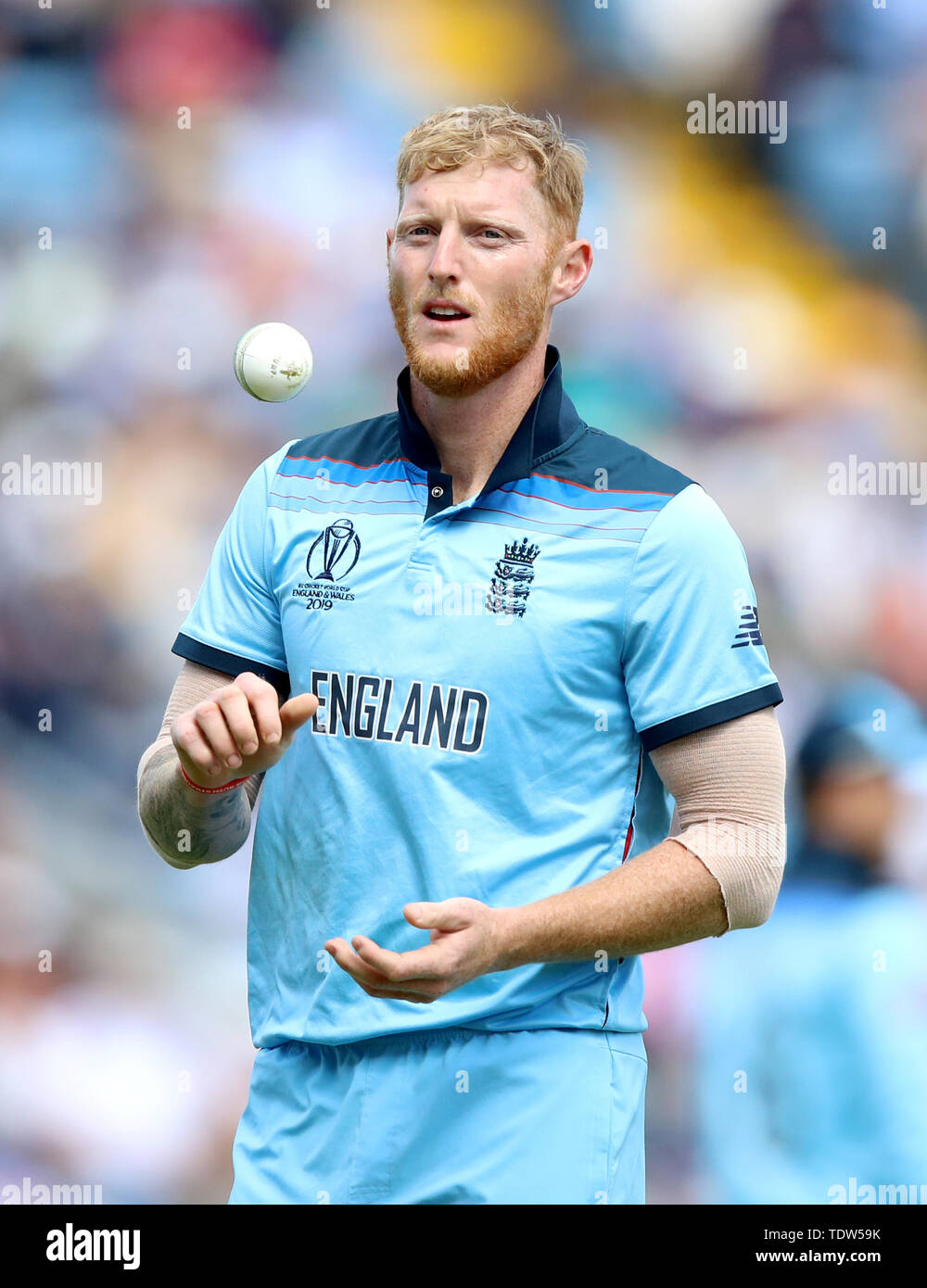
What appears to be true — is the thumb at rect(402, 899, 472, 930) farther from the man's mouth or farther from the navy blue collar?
the man's mouth

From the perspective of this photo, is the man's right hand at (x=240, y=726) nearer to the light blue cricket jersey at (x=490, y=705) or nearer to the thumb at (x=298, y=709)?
the thumb at (x=298, y=709)

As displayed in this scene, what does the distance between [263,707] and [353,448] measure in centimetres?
76

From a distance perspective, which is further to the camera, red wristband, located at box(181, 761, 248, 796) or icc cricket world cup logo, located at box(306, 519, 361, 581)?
icc cricket world cup logo, located at box(306, 519, 361, 581)

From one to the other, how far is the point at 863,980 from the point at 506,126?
299 cm

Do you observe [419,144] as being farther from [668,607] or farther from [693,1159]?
[693,1159]

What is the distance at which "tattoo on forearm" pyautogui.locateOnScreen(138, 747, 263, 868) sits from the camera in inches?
86.9

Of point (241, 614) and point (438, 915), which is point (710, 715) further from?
point (241, 614)

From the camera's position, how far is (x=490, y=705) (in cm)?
217

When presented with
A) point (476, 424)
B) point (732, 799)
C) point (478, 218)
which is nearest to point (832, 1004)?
point (732, 799)

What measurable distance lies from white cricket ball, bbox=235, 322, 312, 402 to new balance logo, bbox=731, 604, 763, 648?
1.12 meters

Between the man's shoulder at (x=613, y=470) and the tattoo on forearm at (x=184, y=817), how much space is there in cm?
73

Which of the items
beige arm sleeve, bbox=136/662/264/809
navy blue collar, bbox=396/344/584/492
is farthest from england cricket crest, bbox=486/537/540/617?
beige arm sleeve, bbox=136/662/264/809

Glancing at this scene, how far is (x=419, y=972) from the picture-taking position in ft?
5.94

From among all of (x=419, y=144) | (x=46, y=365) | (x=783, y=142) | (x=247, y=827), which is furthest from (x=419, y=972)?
(x=783, y=142)
